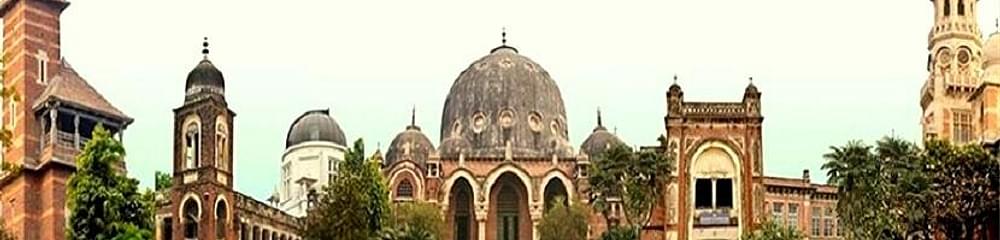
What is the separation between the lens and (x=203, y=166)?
86312 mm

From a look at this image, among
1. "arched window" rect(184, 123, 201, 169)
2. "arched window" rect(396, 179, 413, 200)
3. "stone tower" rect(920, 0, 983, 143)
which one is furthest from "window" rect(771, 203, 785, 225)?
"arched window" rect(184, 123, 201, 169)

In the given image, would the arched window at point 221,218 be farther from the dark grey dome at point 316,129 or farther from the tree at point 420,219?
the dark grey dome at point 316,129

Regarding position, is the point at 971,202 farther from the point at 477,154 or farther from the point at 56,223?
the point at 477,154

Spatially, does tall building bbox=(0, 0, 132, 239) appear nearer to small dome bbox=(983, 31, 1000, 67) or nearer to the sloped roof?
the sloped roof

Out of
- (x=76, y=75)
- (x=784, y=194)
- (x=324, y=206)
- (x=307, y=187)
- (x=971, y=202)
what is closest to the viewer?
(x=971, y=202)

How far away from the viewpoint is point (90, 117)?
278ft

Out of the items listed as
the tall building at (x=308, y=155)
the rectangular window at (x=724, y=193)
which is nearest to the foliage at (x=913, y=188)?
the rectangular window at (x=724, y=193)

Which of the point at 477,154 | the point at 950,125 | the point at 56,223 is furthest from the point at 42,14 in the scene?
the point at 950,125

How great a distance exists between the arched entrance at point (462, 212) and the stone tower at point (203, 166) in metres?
26.4

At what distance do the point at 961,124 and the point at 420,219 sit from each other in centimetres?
2854

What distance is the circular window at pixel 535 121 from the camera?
117000mm

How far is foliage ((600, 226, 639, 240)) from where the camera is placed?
96688mm

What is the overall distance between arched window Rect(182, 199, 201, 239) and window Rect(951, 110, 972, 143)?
41.2 meters

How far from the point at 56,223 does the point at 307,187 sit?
3880cm
